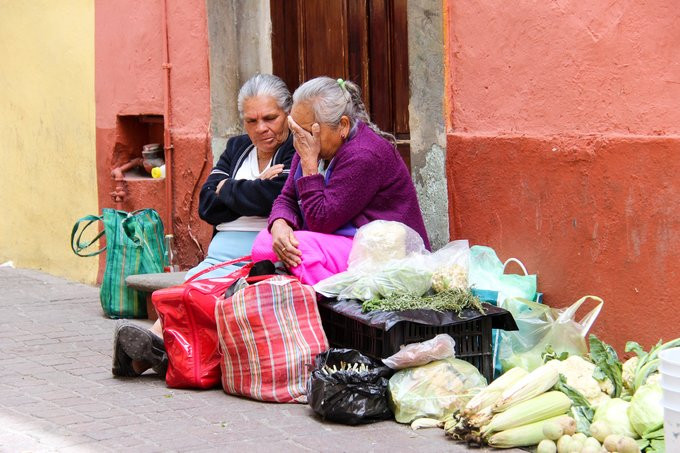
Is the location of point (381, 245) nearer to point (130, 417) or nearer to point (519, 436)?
point (519, 436)

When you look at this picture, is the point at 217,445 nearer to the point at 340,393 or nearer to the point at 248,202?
the point at 340,393

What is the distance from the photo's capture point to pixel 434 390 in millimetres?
4586

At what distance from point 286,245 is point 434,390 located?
1122 mm

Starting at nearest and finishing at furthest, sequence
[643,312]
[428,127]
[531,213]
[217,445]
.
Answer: [217,445], [643,312], [531,213], [428,127]

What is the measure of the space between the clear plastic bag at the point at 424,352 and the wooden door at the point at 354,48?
6.51ft

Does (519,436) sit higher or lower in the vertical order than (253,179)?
lower

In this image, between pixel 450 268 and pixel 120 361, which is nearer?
pixel 450 268

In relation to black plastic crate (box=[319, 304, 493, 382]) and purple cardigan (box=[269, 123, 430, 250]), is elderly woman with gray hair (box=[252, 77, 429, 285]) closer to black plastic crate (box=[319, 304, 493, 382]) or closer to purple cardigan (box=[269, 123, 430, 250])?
purple cardigan (box=[269, 123, 430, 250])

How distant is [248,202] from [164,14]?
2276 mm

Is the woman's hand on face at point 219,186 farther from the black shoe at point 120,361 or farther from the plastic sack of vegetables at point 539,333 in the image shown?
the plastic sack of vegetables at point 539,333

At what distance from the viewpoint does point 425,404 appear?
4.60m

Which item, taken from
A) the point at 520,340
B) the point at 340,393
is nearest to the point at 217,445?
the point at 340,393

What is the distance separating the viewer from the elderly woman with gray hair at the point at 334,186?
5.29 meters

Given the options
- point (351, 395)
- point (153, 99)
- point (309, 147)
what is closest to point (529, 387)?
point (351, 395)
